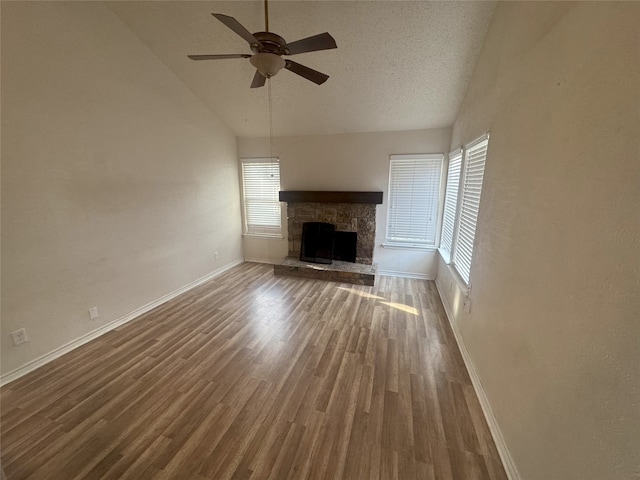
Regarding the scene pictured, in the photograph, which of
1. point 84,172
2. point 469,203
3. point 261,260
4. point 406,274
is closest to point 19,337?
point 84,172

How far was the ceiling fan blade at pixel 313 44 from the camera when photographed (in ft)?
5.55

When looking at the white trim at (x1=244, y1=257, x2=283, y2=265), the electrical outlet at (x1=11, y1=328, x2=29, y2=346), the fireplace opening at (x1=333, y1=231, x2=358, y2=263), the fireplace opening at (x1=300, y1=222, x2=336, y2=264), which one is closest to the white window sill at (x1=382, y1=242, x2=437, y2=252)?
the fireplace opening at (x1=333, y1=231, x2=358, y2=263)

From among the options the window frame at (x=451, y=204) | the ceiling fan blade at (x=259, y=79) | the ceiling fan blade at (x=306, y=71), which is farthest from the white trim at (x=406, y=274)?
the ceiling fan blade at (x=259, y=79)

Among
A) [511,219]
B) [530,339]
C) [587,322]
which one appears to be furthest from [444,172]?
[587,322]

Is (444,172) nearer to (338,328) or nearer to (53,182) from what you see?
(338,328)

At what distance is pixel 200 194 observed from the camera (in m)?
3.98

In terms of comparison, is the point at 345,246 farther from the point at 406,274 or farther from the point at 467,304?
the point at 467,304

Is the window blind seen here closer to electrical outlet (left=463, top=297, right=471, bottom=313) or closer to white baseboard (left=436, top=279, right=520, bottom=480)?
electrical outlet (left=463, top=297, right=471, bottom=313)

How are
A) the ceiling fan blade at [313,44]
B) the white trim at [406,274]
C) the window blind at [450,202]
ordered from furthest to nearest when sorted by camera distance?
the white trim at [406,274] < the window blind at [450,202] < the ceiling fan blade at [313,44]

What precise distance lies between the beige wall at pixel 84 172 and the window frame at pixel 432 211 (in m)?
3.21

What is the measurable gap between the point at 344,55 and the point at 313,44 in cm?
127

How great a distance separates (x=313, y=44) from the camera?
175cm

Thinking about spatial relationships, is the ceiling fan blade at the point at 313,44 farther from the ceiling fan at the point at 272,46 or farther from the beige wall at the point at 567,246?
the beige wall at the point at 567,246

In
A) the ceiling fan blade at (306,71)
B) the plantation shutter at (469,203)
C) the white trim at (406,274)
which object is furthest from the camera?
the white trim at (406,274)
